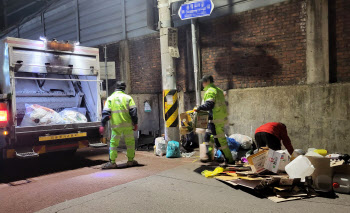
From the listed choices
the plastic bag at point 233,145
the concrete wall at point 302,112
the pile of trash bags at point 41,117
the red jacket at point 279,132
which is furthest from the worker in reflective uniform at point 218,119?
the pile of trash bags at point 41,117

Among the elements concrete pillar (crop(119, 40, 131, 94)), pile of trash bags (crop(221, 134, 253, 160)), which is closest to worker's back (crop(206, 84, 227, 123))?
pile of trash bags (crop(221, 134, 253, 160))

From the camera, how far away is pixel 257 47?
7043 mm

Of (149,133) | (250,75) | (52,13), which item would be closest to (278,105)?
(250,75)

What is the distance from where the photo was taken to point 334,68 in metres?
6.09

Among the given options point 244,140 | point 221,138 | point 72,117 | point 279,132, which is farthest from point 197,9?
point 72,117

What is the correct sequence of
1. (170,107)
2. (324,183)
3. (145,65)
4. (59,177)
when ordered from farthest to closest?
(145,65), (170,107), (59,177), (324,183)

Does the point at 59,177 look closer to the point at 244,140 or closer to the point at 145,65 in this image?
the point at 244,140

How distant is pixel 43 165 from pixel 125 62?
4843 millimetres

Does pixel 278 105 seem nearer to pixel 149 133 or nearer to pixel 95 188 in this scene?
pixel 149 133

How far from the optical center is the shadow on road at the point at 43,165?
5.59 m

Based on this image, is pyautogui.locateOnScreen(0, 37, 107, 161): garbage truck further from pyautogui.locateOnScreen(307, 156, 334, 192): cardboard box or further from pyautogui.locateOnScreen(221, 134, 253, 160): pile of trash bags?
pyautogui.locateOnScreen(307, 156, 334, 192): cardboard box

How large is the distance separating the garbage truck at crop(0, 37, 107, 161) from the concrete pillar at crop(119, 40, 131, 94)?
3078 mm

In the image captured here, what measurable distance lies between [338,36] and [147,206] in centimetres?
520

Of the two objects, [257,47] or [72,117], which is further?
[257,47]
